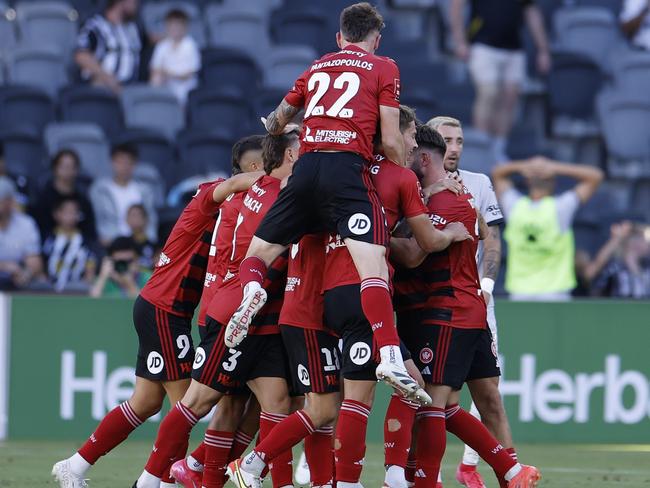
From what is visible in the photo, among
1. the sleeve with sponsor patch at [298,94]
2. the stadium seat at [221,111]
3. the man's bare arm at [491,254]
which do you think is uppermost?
the stadium seat at [221,111]

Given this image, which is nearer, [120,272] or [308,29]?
[120,272]

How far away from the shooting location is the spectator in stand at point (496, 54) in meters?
15.8

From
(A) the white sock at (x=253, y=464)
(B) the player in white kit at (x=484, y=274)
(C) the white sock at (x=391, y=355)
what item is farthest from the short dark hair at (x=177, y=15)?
(C) the white sock at (x=391, y=355)

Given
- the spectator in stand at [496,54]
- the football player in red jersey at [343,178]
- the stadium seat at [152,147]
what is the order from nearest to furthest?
the football player in red jersey at [343,178] < the stadium seat at [152,147] < the spectator in stand at [496,54]

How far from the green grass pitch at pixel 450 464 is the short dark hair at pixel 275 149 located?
235cm

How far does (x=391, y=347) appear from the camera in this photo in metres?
7.09

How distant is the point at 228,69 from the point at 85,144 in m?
2.28

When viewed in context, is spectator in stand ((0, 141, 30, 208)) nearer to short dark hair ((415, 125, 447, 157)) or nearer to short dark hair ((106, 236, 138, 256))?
short dark hair ((106, 236, 138, 256))

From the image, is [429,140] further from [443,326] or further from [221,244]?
[221,244]

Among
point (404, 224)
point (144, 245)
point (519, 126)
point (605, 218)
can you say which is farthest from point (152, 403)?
point (519, 126)

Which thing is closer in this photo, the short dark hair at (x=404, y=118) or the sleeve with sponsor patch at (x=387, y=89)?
the sleeve with sponsor patch at (x=387, y=89)

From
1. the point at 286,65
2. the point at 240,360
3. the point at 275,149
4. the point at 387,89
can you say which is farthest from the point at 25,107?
the point at 387,89

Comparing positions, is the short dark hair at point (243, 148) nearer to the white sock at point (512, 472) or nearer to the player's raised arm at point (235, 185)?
the player's raised arm at point (235, 185)

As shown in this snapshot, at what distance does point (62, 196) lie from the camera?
1369 centimetres
